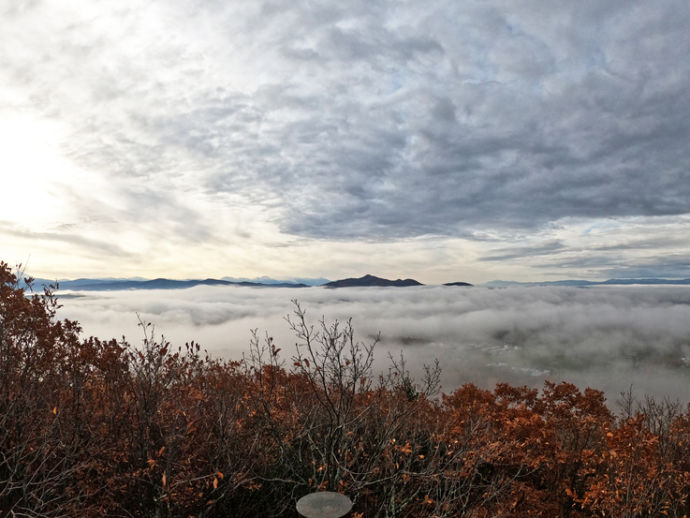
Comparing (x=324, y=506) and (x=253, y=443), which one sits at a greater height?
(x=253, y=443)

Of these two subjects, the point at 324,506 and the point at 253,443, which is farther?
the point at 253,443

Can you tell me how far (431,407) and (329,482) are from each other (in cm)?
1338

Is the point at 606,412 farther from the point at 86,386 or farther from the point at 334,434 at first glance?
the point at 86,386

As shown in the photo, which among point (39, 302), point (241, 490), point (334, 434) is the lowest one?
point (241, 490)

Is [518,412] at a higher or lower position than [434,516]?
higher

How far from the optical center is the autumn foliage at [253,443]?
9297 mm

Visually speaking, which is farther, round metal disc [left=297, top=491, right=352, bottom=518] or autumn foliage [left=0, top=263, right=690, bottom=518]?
autumn foliage [left=0, top=263, right=690, bottom=518]

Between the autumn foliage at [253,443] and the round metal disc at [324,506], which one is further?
the autumn foliage at [253,443]

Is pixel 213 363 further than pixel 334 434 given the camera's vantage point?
Yes

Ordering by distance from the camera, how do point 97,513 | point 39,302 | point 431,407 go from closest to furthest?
point 97,513
point 39,302
point 431,407

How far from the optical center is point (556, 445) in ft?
47.9

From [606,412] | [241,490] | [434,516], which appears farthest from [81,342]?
[606,412]

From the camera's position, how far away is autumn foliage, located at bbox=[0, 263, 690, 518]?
9.30 meters

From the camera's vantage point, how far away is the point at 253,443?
959 centimetres
